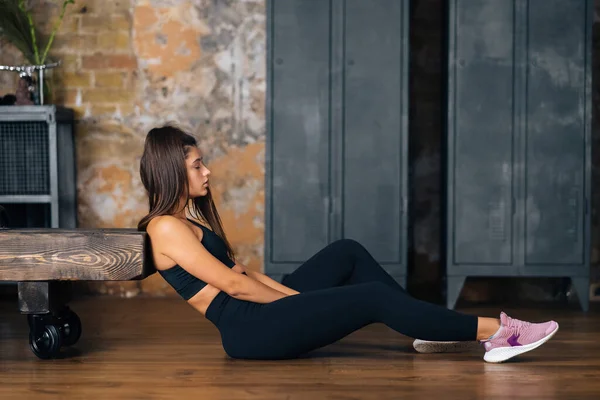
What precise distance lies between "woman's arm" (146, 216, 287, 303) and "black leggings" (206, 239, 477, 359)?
5 cm

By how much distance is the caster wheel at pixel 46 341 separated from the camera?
2.96m

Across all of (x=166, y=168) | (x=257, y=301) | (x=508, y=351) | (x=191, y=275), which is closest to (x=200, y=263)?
(x=191, y=275)

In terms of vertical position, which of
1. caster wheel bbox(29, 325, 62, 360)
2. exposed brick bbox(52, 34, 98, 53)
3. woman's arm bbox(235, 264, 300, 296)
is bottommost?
caster wheel bbox(29, 325, 62, 360)

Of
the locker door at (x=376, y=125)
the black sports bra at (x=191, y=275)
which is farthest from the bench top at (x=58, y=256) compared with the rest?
the locker door at (x=376, y=125)

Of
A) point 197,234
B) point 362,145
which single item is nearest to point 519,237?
point 362,145

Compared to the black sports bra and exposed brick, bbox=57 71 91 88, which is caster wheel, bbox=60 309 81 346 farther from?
exposed brick, bbox=57 71 91 88

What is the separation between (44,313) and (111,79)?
2.27 metres

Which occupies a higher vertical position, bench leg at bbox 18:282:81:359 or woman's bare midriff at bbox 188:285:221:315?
woman's bare midriff at bbox 188:285:221:315

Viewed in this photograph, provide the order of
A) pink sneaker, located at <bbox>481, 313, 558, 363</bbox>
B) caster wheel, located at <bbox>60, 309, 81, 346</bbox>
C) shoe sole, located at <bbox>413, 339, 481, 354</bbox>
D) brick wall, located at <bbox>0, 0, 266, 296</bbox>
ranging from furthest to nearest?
brick wall, located at <bbox>0, 0, 266, 296</bbox> < caster wheel, located at <bbox>60, 309, 81, 346</bbox> < shoe sole, located at <bbox>413, 339, 481, 354</bbox> < pink sneaker, located at <bbox>481, 313, 558, 363</bbox>

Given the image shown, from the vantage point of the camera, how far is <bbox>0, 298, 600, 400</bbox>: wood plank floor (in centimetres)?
249

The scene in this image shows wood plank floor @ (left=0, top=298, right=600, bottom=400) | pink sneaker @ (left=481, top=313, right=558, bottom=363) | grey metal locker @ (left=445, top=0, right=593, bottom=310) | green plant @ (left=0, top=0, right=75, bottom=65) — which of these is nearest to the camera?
wood plank floor @ (left=0, top=298, right=600, bottom=400)

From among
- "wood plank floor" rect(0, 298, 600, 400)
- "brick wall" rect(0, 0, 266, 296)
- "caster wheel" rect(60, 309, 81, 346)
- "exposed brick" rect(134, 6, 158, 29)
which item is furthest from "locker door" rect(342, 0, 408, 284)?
"caster wheel" rect(60, 309, 81, 346)

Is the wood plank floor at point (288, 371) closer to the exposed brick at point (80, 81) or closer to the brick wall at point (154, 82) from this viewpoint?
the brick wall at point (154, 82)

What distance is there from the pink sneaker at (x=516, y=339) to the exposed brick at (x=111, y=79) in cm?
298
